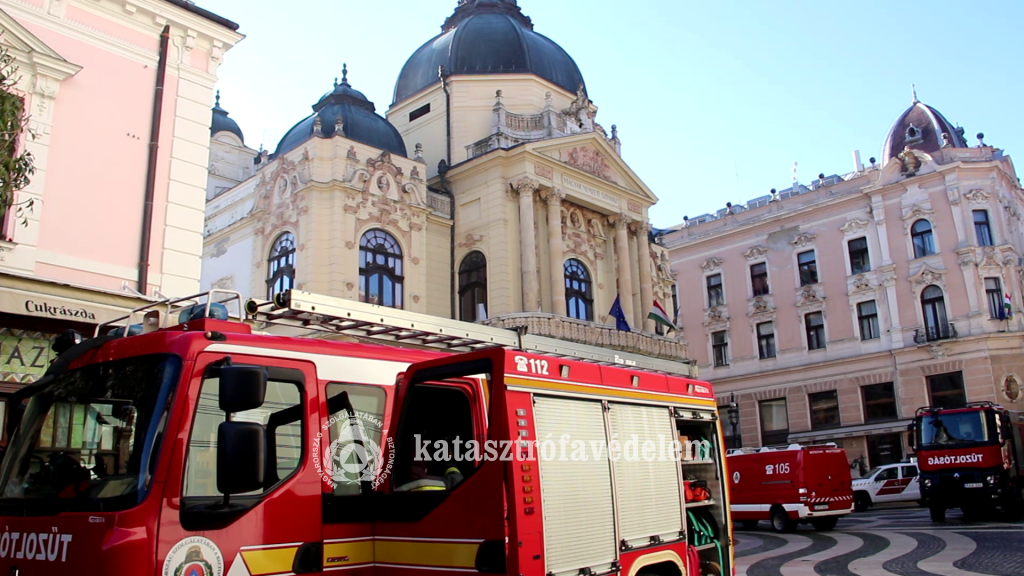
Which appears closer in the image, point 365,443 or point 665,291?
point 365,443

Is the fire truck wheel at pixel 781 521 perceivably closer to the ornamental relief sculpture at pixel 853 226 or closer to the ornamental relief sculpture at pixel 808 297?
the ornamental relief sculpture at pixel 808 297

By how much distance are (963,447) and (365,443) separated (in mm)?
19486

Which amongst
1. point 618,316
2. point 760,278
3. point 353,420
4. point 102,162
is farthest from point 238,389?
point 760,278

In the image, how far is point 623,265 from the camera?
104ft

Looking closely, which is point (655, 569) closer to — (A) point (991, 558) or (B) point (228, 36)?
(A) point (991, 558)

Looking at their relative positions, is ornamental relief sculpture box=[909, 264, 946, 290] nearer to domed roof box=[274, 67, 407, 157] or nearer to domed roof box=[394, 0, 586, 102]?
domed roof box=[394, 0, 586, 102]

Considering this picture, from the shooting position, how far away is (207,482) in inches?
194

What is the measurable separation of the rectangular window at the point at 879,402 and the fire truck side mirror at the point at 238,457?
121 ft

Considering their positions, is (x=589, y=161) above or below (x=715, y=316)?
above

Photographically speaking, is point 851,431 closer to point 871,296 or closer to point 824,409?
point 824,409

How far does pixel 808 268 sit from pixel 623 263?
14.0 meters

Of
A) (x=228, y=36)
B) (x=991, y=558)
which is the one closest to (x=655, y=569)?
(x=991, y=558)

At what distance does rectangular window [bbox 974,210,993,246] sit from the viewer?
35875 mm
